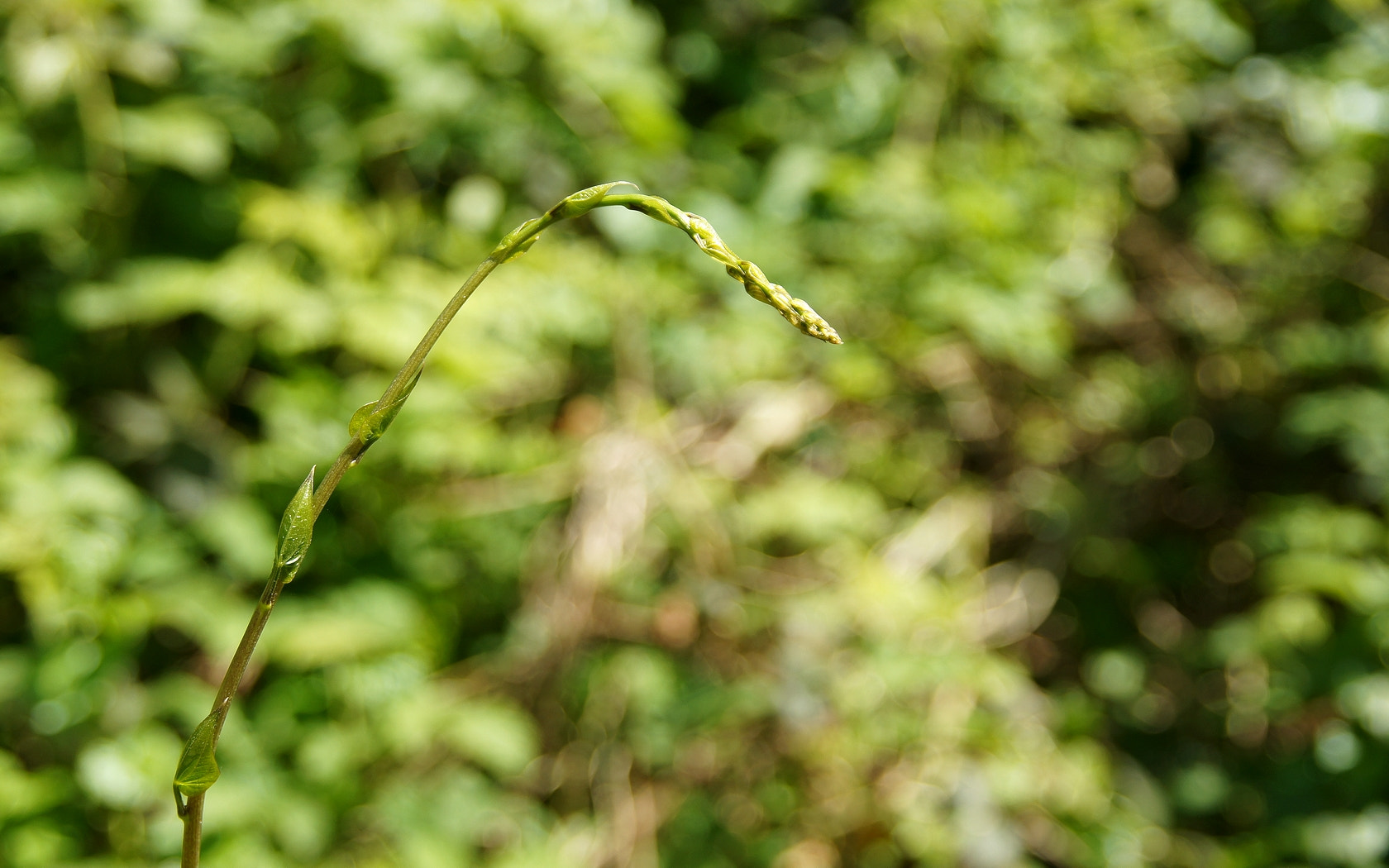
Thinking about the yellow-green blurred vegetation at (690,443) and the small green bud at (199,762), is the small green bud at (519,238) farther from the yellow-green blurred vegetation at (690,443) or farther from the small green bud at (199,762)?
the yellow-green blurred vegetation at (690,443)

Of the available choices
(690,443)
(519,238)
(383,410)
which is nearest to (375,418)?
(383,410)

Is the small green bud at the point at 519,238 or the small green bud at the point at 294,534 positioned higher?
the small green bud at the point at 519,238

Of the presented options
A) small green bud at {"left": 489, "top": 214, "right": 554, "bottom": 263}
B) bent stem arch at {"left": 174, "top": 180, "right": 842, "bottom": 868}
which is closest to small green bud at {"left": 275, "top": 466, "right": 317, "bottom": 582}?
bent stem arch at {"left": 174, "top": 180, "right": 842, "bottom": 868}

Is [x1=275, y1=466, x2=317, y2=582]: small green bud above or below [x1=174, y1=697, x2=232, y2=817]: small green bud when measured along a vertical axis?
above

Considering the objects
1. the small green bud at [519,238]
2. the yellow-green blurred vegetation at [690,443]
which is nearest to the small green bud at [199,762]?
the small green bud at [519,238]

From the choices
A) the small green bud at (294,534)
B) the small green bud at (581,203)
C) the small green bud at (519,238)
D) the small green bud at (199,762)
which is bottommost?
the small green bud at (199,762)

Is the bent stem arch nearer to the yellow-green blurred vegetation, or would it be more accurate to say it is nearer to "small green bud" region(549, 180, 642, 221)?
"small green bud" region(549, 180, 642, 221)

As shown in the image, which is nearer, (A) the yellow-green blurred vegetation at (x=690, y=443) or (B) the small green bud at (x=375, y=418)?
(B) the small green bud at (x=375, y=418)
